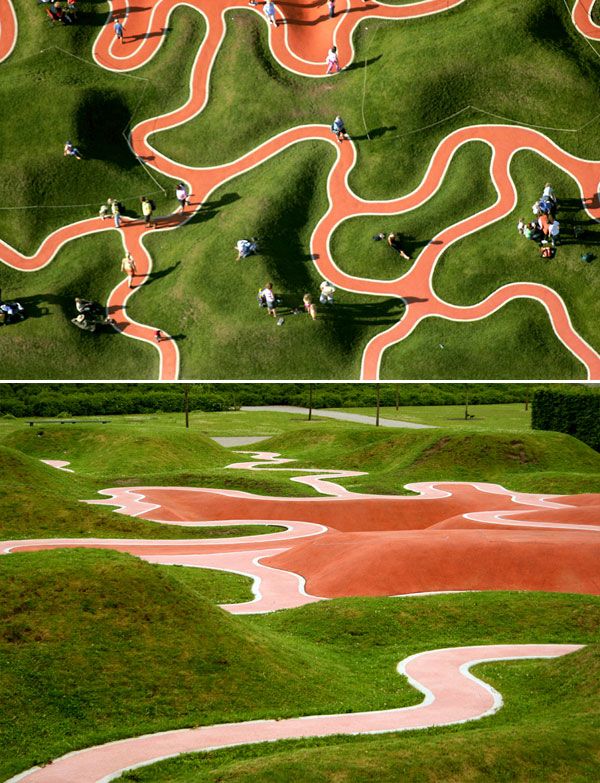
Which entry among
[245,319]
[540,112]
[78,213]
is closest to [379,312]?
[245,319]

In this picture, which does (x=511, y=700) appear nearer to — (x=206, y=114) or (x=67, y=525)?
(x=67, y=525)

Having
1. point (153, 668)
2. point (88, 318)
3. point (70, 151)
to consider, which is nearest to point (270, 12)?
point (70, 151)

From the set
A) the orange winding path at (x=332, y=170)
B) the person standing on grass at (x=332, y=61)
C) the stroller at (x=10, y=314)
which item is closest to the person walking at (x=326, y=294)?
the orange winding path at (x=332, y=170)

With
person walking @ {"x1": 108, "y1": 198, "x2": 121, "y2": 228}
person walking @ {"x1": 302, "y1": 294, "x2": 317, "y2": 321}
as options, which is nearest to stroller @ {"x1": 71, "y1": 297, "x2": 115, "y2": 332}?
person walking @ {"x1": 108, "y1": 198, "x2": 121, "y2": 228}

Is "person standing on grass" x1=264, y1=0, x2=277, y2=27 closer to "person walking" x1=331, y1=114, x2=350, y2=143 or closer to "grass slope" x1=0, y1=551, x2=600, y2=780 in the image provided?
"person walking" x1=331, y1=114, x2=350, y2=143

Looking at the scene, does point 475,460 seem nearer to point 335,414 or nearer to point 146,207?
point 146,207

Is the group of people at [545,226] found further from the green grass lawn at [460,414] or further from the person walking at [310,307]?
the green grass lawn at [460,414]
